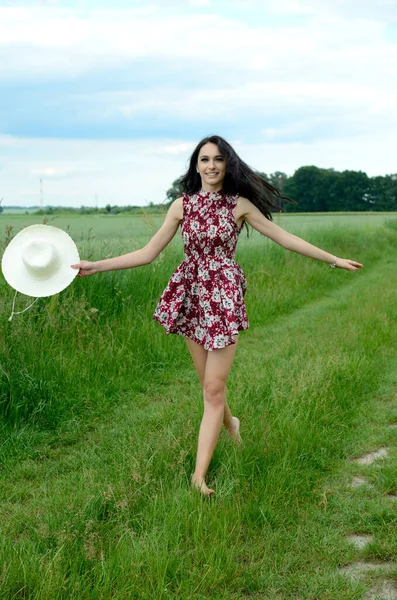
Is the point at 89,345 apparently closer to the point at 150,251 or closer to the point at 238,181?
the point at 150,251

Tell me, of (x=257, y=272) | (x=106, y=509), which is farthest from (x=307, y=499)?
(x=257, y=272)

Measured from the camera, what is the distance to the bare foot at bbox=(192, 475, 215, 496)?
12.6 feet

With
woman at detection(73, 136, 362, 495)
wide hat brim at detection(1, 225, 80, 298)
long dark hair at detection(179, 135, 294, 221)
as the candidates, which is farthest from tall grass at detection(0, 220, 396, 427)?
long dark hair at detection(179, 135, 294, 221)

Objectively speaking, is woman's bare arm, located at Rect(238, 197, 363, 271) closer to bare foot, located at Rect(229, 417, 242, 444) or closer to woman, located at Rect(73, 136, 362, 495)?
woman, located at Rect(73, 136, 362, 495)

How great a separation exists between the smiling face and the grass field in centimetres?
160

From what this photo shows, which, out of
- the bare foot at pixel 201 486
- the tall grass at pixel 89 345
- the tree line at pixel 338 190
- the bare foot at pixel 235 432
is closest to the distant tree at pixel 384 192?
the tree line at pixel 338 190

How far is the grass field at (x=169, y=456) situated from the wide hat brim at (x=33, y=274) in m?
1.15

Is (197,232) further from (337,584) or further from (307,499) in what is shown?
(337,584)

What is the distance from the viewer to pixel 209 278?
416cm

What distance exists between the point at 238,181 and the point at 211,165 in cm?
18

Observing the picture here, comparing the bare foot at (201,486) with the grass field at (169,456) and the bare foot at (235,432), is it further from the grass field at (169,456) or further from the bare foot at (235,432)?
the bare foot at (235,432)

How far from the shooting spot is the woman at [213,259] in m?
4.09

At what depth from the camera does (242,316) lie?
4227mm

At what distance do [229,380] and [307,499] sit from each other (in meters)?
2.23
